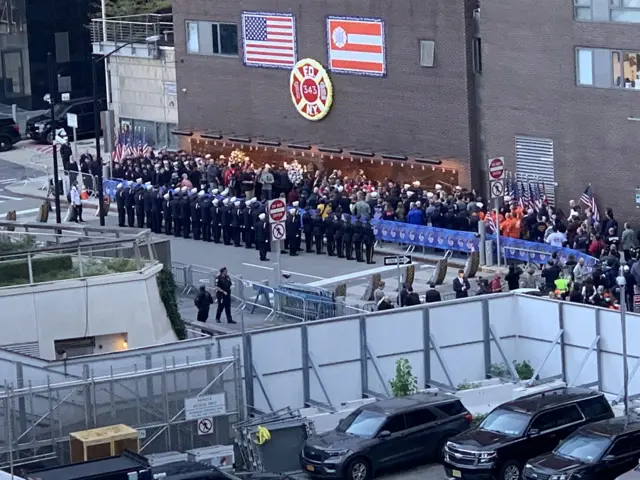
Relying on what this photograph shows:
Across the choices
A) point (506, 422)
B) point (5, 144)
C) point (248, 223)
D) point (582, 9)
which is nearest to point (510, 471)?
point (506, 422)

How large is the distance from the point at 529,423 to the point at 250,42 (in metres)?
30.9

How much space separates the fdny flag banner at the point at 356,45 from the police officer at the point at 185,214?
6.83 metres

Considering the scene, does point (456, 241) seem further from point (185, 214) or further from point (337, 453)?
point (337, 453)

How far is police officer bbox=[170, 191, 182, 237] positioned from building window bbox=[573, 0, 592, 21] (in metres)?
12.5

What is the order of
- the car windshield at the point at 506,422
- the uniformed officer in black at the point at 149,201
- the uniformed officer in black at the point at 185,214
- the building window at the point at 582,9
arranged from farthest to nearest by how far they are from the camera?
the uniformed officer in black at the point at 149,201 → the uniformed officer in black at the point at 185,214 → the building window at the point at 582,9 → the car windshield at the point at 506,422

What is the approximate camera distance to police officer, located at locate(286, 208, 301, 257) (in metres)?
47.4

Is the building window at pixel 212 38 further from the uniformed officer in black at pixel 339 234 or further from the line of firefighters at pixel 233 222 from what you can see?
the uniformed officer in black at pixel 339 234

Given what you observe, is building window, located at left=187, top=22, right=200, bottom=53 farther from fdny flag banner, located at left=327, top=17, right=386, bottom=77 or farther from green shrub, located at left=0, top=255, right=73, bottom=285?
green shrub, located at left=0, top=255, right=73, bottom=285

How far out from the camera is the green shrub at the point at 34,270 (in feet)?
112

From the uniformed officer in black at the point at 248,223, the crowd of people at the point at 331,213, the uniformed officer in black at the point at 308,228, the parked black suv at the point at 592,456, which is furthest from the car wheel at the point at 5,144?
the parked black suv at the point at 592,456

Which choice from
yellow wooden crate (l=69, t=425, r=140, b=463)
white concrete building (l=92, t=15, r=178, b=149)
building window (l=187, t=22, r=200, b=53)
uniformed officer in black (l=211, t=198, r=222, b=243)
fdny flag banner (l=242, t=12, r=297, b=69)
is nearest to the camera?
yellow wooden crate (l=69, t=425, r=140, b=463)

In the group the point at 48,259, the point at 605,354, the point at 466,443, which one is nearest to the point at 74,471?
the point at 466,443

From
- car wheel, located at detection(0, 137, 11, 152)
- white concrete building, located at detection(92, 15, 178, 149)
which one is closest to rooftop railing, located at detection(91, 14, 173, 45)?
white concrete building, located at detection(92, 15, 178, 149)

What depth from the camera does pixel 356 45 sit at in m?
53.8
